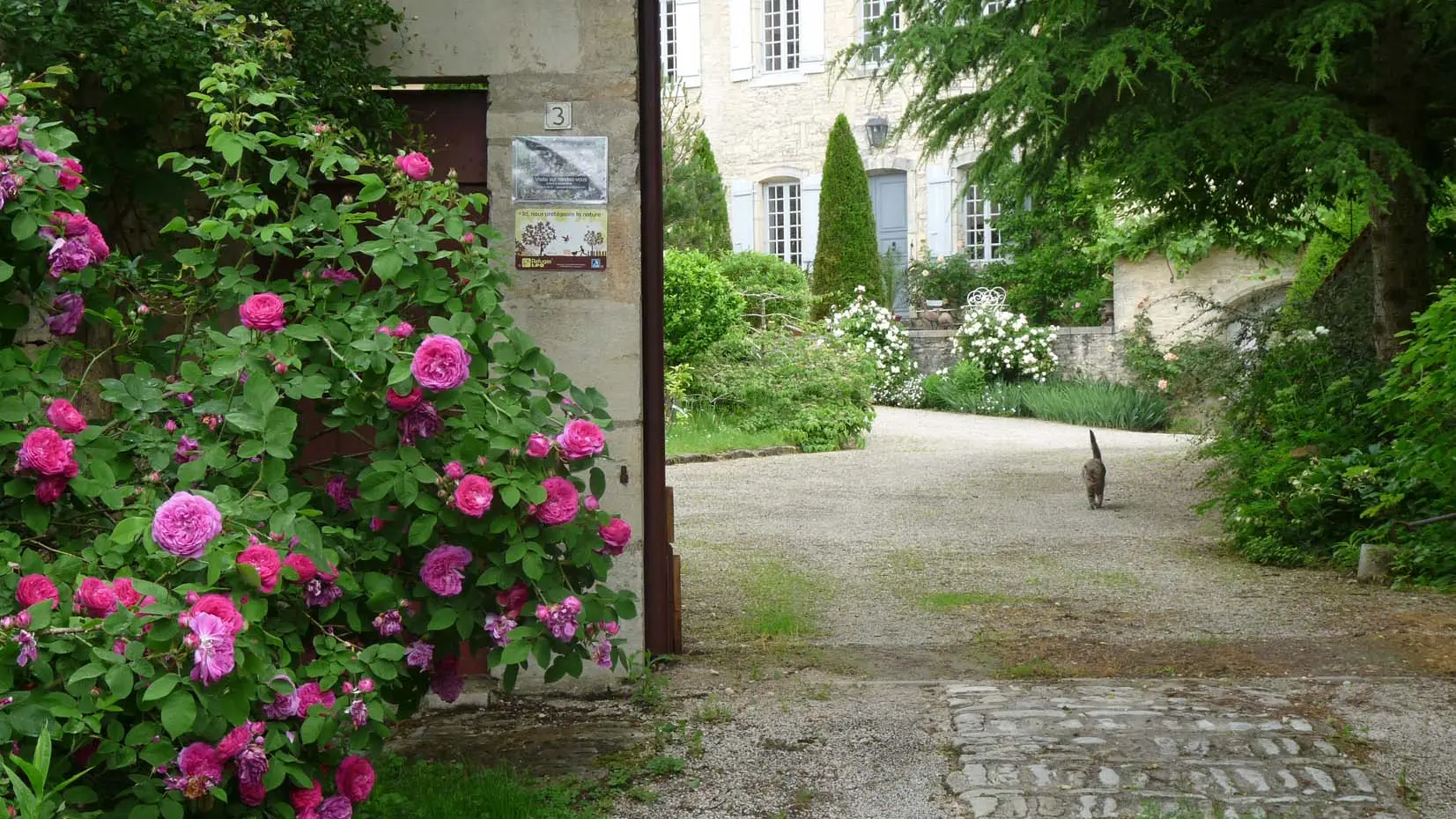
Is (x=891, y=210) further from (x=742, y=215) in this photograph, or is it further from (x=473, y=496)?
(x=473, y=496)

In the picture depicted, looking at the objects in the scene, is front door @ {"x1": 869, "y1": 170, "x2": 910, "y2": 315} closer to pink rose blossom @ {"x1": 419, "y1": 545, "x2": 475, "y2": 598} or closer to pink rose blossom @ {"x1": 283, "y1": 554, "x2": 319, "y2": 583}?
pink rose blossom @ {"x1": 419, "y1": 545, "x2": 475, "y2": 598}

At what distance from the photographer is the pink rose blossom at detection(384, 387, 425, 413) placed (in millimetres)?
2895

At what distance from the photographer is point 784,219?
24.6 metres

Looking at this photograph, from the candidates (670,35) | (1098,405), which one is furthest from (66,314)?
(670,35)

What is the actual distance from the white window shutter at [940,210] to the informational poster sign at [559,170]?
61.1 ft

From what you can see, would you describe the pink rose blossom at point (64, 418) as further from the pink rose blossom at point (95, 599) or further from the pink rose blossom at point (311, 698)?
the pink rose blossom at point (311, 698)

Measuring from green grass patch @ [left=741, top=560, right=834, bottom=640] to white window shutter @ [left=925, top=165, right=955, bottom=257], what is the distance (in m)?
15.9

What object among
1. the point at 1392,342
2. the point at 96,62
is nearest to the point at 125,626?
the point at 96,62

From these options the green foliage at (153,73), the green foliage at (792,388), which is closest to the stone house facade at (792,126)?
the green foliage at (792,388)

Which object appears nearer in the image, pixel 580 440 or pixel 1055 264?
pixel 580 440

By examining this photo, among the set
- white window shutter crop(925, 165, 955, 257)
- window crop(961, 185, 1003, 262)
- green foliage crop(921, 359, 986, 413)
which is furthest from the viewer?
white window shutter crop(925, 165, 955, 257)

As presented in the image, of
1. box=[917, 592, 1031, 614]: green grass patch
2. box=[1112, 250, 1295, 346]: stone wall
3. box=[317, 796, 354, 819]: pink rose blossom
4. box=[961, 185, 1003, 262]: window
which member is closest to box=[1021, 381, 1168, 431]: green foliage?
box=[1112, 250, 1295, 346]: stone wall

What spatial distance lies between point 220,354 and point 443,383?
49 centimetres

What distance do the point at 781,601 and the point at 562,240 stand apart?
8.28ft
